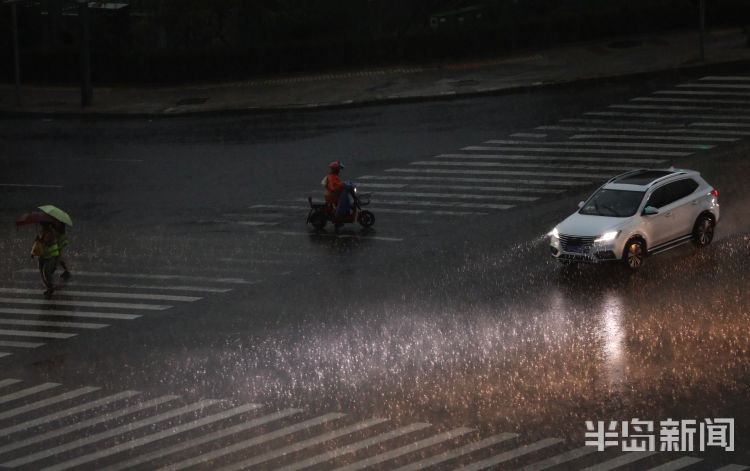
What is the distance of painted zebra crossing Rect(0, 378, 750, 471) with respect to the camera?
15227 mm

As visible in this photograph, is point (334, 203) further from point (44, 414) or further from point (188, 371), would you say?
point (44, 414)

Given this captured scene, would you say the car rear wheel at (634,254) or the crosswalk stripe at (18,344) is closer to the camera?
the crosswalk stripe at (18,344)

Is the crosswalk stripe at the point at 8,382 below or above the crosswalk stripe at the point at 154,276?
below

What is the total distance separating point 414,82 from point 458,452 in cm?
2772

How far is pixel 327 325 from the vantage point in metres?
21.1

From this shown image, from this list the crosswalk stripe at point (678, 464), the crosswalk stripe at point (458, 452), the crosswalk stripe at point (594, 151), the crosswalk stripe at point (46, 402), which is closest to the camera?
the crosswalk stripe at point (678, 464)

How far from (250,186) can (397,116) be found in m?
7.85

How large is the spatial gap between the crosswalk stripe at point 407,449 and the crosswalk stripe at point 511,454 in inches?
34.2

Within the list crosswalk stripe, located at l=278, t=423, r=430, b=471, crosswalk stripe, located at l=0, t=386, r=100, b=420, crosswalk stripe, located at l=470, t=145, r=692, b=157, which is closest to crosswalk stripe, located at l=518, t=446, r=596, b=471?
crosswalk stripe, located at l=278, t=423, r=430, b=471

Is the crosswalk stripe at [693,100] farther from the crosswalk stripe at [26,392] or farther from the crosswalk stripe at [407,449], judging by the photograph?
the crosswalk stripe at [26,392]

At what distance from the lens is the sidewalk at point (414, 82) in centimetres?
4047

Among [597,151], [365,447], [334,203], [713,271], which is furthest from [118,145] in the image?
[365,447]

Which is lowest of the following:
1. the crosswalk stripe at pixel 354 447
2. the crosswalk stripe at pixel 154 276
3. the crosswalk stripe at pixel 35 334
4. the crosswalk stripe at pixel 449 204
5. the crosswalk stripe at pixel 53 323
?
the crosswalk stripe at pixel 354 447

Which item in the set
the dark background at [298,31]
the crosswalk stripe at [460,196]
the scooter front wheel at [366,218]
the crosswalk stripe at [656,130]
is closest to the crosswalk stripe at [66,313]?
the scooter front wheel at [366,218]
